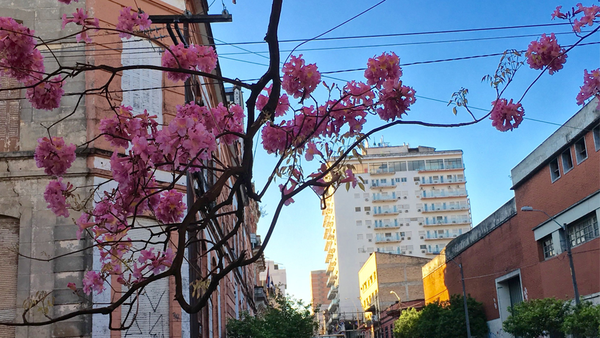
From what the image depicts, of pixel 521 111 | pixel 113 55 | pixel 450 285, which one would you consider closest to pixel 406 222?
pixel 450 285

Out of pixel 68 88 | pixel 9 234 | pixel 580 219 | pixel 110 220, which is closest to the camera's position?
pixel 110 220

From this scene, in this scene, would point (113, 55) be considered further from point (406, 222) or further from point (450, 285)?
point (406, 222)

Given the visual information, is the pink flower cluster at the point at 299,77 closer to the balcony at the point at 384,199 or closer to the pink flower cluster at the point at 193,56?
the pink flower cluster at the point at 193,56

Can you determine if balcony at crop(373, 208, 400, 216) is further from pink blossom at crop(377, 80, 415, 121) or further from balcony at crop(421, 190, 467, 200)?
pink blossom at crop(377, 80, 415, 121)

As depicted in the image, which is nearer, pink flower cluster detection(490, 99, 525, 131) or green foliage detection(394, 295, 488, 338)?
pink flower cluster detection(490, 99, 525, 131)

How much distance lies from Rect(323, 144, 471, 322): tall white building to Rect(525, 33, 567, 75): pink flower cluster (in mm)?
87711

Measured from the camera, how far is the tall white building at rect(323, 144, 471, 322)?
94.3 metres

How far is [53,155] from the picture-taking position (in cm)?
601

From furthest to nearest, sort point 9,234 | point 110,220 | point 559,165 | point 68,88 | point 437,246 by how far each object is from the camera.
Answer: point 437,246 < point 559,165 < point 68,88 < point 9,234 < point 110,220

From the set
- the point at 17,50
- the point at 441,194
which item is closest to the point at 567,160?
the point at 17,50

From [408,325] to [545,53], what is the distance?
4142 centimetres

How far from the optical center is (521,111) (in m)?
6.31

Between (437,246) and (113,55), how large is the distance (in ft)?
278

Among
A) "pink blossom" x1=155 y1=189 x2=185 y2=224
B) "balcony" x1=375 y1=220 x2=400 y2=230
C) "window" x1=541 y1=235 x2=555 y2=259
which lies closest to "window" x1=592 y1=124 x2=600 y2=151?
"window" x1=541 y1=235 x2=555 y2=259
